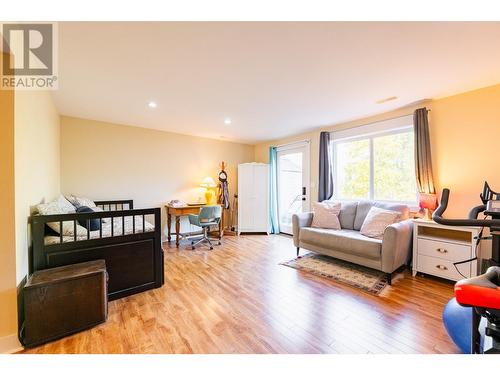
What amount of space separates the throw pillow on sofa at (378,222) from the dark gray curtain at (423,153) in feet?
1.69

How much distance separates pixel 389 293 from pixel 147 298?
2478 mm

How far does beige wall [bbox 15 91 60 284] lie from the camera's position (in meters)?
1.54

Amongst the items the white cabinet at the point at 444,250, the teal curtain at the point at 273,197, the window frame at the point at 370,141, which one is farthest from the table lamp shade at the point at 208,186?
the white cabinet at the point at 444,250

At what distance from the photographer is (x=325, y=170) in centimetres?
395

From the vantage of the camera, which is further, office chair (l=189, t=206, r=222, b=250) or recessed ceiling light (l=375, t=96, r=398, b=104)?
office chair (l=189, t=206, r=222, b=250)

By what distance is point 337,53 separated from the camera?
176 cm

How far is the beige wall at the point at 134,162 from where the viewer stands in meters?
3.47

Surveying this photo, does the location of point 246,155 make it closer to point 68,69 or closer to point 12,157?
point 68,69

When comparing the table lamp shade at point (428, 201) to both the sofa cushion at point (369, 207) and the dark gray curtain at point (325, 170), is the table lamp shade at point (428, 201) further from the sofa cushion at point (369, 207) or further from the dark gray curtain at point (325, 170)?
the dark gray curtain at point (325, 170)

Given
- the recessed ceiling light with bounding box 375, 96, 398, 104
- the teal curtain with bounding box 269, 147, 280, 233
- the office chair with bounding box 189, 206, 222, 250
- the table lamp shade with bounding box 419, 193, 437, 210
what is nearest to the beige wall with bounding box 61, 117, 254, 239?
the office chair with bounding box 189, 206, 222, 250

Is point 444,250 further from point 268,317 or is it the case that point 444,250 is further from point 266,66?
point 266,66

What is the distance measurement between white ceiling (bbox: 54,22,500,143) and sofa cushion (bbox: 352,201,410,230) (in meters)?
1.39

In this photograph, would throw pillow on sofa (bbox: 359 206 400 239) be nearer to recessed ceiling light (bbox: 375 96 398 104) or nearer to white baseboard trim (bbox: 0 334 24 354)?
recessed ceiling light (bbox: 375 96 398 104)
